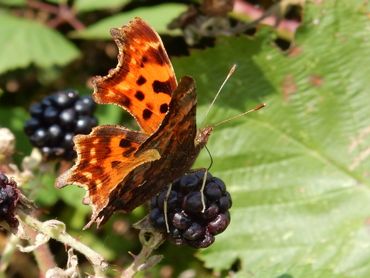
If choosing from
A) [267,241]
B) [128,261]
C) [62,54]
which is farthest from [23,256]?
[267,241]

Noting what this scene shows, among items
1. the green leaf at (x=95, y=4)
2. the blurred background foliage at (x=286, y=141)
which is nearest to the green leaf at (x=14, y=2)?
the green leaf at (x=95, y=4)

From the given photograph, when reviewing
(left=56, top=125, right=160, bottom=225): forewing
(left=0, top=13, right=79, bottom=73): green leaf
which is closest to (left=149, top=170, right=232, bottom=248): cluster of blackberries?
(left=56, top=125, right=160, bottom=225): forewing

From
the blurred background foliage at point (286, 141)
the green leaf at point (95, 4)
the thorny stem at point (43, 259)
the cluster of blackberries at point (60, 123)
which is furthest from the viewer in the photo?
the green leaf at point (95, 4)

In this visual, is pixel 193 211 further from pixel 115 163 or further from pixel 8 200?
pixel 8 200

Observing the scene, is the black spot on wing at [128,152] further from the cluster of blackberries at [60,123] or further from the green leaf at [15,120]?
the green leaf at [15,120]

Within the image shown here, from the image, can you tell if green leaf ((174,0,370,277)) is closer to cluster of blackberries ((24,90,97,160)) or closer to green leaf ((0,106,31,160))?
cluster of blackberries ((24,90,97,160))

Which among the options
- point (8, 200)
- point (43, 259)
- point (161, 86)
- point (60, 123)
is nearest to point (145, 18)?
point (60, 123)
